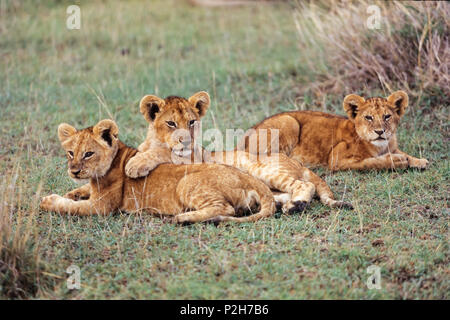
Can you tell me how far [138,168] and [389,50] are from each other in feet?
14.7

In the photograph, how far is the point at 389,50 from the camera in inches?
342

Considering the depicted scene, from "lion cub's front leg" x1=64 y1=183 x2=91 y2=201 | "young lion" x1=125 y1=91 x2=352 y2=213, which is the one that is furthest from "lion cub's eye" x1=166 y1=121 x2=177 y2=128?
"lion cub's front leg" x1=64 y1=183 x2=91 y2=201

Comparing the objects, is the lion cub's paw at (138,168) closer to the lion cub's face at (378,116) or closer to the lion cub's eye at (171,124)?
the lion cub's eye at (171,124)

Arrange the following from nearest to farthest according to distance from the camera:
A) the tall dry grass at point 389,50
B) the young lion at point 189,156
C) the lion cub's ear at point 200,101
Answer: the young lion at point 189,156
the lion cub's ear at point 200,101
the tall dry grass at point 389,50

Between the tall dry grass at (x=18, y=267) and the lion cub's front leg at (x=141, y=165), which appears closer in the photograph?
the tall dry grass at (x=18, y=267)

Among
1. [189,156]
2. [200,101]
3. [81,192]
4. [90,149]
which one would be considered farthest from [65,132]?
[200,101]

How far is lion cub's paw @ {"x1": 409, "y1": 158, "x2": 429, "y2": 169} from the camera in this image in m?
6.55

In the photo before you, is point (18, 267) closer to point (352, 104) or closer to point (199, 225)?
point (199, 225)

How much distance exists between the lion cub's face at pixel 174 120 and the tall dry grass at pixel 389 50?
10.1 feet

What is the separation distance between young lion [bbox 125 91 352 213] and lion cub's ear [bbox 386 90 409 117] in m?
1.35

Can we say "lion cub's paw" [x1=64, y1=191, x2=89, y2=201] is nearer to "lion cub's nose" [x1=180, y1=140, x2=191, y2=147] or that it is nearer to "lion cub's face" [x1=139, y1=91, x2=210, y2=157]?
"lion cub's face" [x1=139, y1=91, x2=210, y2=157]

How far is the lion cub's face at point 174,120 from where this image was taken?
5.98m

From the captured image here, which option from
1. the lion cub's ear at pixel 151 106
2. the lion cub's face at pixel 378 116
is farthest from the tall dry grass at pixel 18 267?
the lion cub's face at pixel 378 116

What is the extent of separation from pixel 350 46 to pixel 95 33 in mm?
5127
